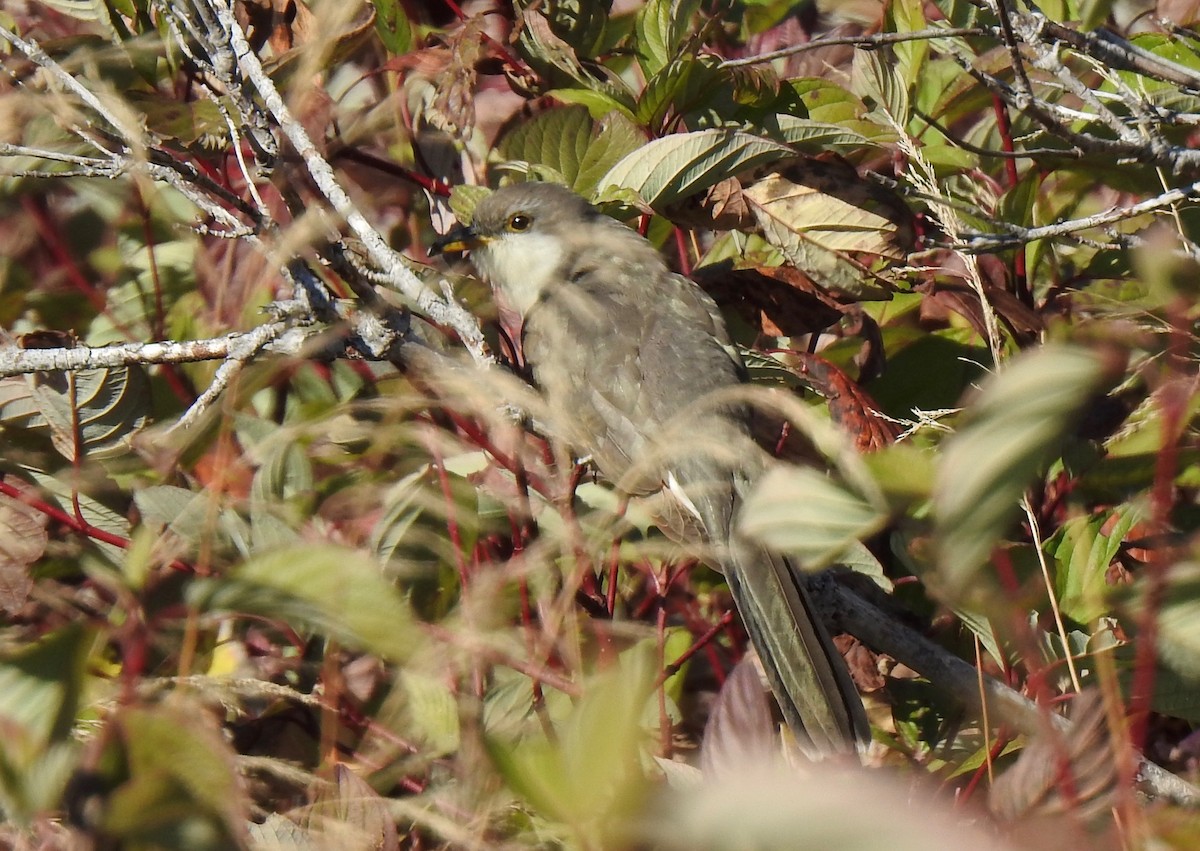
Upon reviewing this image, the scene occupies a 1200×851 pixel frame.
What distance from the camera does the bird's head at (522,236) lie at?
3904 mm

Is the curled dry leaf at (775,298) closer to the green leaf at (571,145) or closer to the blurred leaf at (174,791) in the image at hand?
the green leaf at (571,145)

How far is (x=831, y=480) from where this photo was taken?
1170 mm

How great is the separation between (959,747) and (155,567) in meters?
2.02

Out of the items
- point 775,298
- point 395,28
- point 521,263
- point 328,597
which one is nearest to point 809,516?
point 328,597

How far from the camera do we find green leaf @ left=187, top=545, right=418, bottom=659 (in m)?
1.28

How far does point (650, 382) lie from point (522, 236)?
2.77ft

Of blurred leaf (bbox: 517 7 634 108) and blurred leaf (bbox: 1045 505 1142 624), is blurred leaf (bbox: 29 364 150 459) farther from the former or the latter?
blurred leaf (bbox: 1045 505 1142 624)

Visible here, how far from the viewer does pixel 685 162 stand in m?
2.93

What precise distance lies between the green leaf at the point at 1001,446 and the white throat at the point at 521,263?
10.6 feet

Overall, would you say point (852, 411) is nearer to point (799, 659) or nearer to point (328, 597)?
point (799, 659)

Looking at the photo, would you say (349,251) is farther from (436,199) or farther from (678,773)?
(678,773)

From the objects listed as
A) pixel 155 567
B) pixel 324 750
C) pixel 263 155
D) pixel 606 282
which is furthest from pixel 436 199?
pixel 324 750

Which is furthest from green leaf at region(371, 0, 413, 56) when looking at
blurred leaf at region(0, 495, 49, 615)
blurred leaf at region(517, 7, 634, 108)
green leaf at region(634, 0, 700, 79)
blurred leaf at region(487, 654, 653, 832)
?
blurred leaf at region(487, 654, 653, 832)

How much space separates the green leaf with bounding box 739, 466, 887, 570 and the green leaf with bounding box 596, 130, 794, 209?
6.23 ft
